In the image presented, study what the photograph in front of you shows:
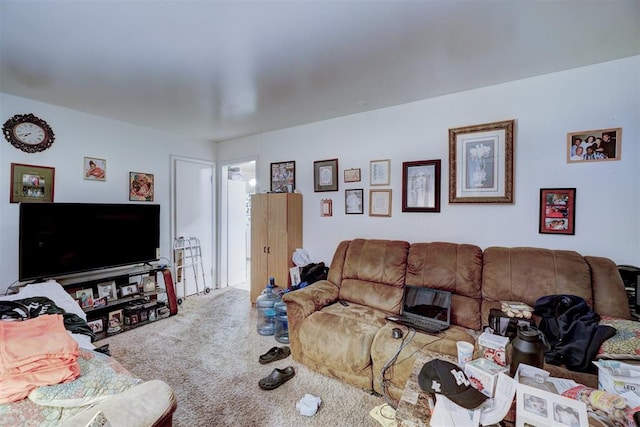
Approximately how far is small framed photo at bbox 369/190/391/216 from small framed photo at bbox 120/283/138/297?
2.99 meters

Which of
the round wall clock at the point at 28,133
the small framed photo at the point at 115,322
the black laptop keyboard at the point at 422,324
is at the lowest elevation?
the small framed photo at the point at 115,322

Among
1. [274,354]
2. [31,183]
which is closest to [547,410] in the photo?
[274,354]

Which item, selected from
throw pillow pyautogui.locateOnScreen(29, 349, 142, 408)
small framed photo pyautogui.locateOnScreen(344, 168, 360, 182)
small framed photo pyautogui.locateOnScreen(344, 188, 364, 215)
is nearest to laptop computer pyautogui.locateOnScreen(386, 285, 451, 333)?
small framed photo pyautogui.locateOnScreen(344, 188, 364, 215)

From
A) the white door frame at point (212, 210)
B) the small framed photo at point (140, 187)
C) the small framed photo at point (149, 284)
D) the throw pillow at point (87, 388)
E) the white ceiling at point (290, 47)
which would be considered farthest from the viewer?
the white door frame at point (212, 210)

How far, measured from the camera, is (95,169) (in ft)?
11.2

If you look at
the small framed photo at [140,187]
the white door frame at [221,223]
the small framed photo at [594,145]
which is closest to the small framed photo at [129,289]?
the small framed photo at [140,187]

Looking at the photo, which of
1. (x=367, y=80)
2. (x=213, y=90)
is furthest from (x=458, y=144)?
(x=213, y=90)

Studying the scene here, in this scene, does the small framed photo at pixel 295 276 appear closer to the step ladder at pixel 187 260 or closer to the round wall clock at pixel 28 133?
the step ladder at pixel 187 260

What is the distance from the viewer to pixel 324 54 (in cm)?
208

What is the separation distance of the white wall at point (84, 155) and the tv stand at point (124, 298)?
1.68 feet

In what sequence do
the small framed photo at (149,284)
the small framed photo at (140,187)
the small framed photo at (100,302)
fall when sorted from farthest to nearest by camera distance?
1. the small framed photo at (140,187)
2. the small framed photo at (149,284)
3. the small framed photo at (100,302)

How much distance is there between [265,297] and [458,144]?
2.66 m

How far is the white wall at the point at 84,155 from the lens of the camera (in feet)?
9.25

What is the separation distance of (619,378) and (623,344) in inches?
19.4
